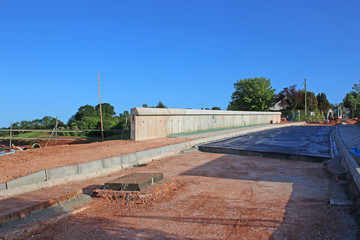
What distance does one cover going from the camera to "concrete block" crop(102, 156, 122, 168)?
7767mm

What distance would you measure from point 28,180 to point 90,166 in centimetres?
180

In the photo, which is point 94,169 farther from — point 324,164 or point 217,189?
point 324,164

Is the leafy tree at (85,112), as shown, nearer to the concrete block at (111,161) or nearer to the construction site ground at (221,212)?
the concrete block at (111,161)

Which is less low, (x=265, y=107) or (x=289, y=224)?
(x=265, y=107)

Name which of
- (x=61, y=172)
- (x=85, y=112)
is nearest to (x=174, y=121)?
(x=61, y=172)

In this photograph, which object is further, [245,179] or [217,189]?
[245,179]

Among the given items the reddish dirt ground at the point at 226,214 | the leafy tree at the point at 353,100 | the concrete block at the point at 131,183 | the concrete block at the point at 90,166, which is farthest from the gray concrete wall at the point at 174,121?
the leafy tree at the point at 353,100

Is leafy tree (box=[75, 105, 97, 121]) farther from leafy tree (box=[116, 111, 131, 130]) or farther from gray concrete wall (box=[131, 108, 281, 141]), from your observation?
gray concrete wall (box=[131, 108, 281, 141])

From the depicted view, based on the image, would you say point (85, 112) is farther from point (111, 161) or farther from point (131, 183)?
point (131, 183)

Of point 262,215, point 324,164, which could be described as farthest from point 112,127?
point 262,215

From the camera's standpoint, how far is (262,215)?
4.04 metres

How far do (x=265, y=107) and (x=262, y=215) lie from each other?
139ft

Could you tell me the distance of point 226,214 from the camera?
4.13 meters

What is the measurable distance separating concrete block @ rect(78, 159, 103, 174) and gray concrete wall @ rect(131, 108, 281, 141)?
5.16 m
